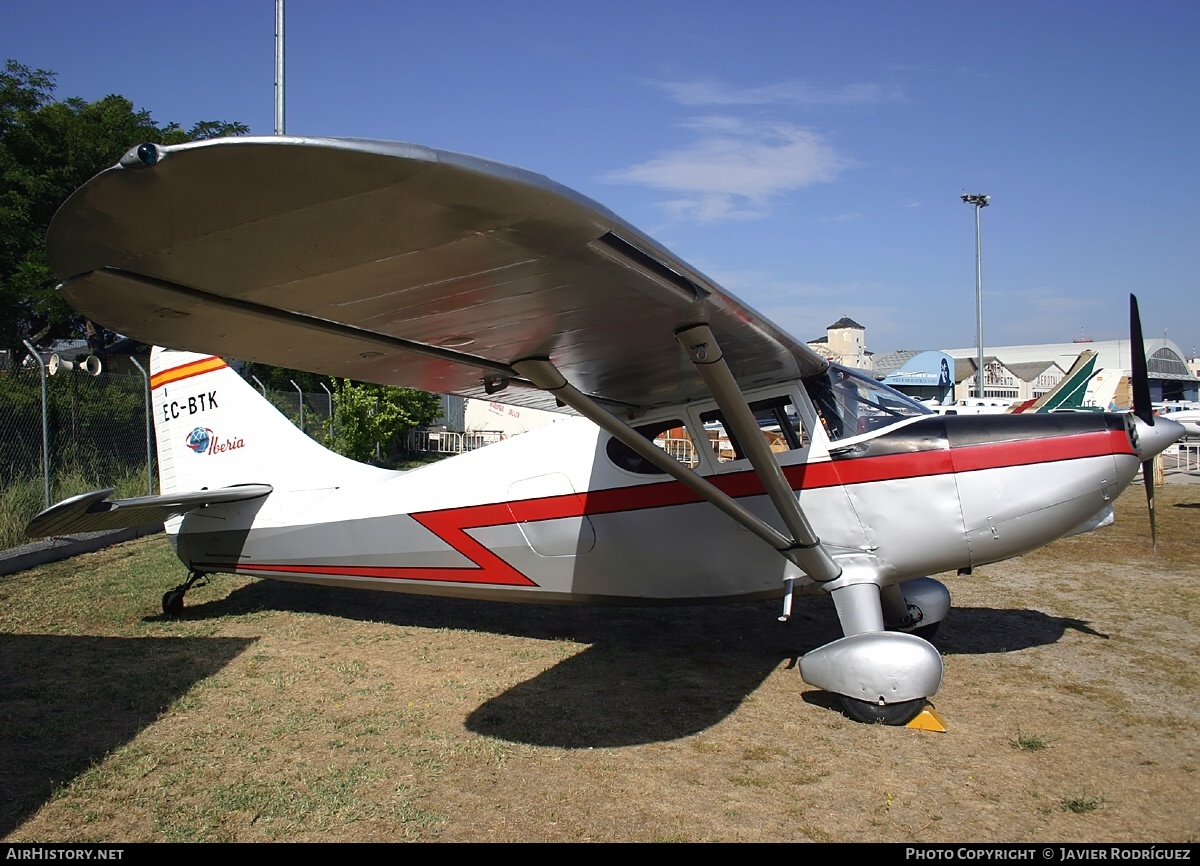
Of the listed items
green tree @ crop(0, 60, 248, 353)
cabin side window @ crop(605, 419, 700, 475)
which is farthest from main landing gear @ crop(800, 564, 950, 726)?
green tree @ crop(0, 60, 248, 353)

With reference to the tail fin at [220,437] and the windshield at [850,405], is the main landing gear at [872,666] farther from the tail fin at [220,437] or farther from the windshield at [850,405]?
the tail fin at [220,437]

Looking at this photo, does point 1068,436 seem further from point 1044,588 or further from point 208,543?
point 208,543

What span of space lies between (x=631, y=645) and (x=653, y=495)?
Answer: 142cm

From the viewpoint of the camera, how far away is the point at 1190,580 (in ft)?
→ 28.7

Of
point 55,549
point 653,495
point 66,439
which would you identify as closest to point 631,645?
point 653,495

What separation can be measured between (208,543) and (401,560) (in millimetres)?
1993

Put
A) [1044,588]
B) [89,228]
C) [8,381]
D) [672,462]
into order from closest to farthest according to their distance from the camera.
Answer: [89,228], [672,462], [1044,588], [8,381]

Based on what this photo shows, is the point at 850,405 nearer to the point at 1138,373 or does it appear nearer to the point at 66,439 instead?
the point at 1138,373

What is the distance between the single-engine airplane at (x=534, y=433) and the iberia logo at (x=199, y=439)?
21 millimetres

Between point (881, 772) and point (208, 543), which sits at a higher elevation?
point (208, 543)

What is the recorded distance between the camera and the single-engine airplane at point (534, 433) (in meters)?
2.19

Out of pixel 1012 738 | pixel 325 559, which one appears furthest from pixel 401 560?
pixel 1012 738

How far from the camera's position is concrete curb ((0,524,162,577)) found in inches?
342

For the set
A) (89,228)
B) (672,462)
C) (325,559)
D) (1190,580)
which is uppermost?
(89,228)
